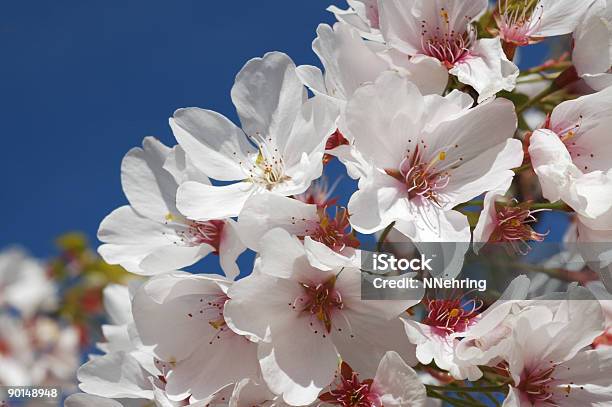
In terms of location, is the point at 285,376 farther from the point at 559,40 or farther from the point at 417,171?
the point at 559,40

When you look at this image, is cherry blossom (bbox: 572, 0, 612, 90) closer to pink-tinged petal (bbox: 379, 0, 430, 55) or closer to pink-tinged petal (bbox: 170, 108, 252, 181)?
pink-tinged petal (bbox: 379, 0, 430, 55)

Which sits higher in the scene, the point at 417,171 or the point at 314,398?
the point at 417,171

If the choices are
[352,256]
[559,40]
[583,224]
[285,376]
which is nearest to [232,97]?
[352,256]

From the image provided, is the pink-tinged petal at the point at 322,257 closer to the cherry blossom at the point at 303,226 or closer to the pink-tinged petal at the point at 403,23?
the cherry blossom at the point at 303,226

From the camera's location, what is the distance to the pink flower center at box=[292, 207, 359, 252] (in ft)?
5.10

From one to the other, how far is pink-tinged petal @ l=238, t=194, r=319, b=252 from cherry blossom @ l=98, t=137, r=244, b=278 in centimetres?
23

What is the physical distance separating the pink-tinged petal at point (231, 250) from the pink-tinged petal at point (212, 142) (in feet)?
0.55

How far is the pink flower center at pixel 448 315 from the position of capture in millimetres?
1549

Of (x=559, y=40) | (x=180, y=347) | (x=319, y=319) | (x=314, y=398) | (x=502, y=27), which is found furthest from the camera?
(x=559, y=40)

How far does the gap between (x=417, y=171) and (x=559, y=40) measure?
4.40ft

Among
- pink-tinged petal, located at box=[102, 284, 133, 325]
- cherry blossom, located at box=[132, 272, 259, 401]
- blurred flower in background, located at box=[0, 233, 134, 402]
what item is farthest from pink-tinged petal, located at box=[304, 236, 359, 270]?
blurred flower in background, located at box=[0, 233, 134, 402]

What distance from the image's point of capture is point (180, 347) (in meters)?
1.68

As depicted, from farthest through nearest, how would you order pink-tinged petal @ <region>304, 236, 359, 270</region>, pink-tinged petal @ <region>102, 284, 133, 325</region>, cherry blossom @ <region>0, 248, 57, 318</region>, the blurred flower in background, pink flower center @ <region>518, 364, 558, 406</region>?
cherry blossom @ <region>0, 248, 57, 318</region>, the blurred flower in background, pink-tinged petal @ <region>102, 284, 133, 325</region>, pink flower center @ <region>518, 364, 558, 406</region>, pink-tinged petal @ <region>304, 236, 359, 270</region>

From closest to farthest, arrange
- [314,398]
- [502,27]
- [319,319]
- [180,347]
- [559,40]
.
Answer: [314,398] < [319,319] < [180,347] < [502,27] < [559,40]
